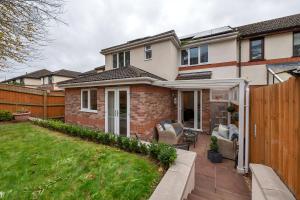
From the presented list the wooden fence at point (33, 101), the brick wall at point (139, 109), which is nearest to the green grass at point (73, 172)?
the brick wall at point (139, 109)

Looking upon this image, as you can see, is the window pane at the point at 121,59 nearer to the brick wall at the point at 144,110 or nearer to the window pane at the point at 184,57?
the window pane at the point at 184,57

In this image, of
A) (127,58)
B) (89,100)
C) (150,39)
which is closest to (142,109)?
(89,100)

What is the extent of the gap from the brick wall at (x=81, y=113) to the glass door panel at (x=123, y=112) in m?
1.28

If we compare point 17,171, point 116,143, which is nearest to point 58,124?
point 17,171

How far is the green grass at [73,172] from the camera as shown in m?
3.66

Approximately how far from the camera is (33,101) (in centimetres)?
1321

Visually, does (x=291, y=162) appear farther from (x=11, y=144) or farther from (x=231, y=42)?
(x=231, y=42)

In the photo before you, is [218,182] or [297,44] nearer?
[218,182]

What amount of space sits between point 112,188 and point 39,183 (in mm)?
2049

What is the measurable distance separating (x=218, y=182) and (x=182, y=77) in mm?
9085

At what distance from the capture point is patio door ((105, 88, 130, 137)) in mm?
9001

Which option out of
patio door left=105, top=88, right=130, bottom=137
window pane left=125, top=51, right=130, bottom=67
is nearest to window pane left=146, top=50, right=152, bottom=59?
window pane left=125, top=51, right=130, bottom=67

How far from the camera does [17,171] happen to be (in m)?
4.78

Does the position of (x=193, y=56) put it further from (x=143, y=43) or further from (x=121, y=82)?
(x=121, y=82)
